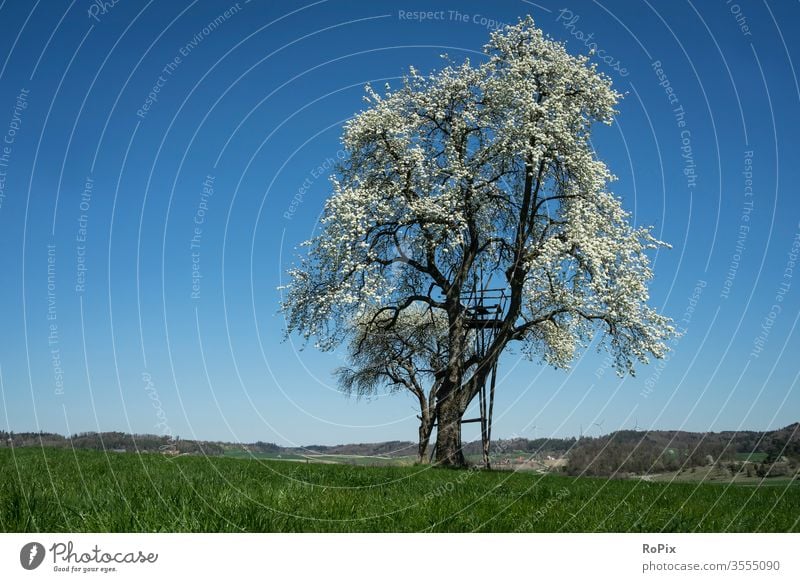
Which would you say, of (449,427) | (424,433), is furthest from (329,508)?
(424,433)

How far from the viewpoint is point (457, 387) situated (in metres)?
25.0

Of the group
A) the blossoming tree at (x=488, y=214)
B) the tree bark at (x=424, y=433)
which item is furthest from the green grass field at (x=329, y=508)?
the tree bark at (x=424, y=433)

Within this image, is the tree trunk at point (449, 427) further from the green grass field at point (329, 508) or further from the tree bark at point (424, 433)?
the green grass field at point (329, 508)

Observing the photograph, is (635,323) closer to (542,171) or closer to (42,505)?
(542,171)

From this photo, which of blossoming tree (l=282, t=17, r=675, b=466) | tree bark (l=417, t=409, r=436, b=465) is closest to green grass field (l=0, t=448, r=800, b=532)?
blossoming tree (l=282, t=17, r=675, b=466)

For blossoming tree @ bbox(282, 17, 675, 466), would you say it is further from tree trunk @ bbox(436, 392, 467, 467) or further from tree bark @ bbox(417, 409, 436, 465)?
tree bark @ bbox(417, 409, 436, 465)

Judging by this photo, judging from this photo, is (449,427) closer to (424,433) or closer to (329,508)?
(424,433)

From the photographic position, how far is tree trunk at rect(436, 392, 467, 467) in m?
25.0

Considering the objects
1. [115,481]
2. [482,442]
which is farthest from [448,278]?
[115,481]

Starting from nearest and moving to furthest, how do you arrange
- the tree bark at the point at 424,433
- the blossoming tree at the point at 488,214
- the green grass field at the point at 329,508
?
the green grass field at the point at 329,508
the blossoming tree at the point at 488,214
the tree bark at the point at 424,433

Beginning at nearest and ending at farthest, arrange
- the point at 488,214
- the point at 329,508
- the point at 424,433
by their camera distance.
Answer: the point at 329,508 < the point at 488,214 < the point at 424,433

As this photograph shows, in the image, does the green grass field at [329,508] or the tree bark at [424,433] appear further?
the tree bark at [424,433]

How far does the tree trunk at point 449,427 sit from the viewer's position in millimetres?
25047

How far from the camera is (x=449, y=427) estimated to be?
82.5 feet
